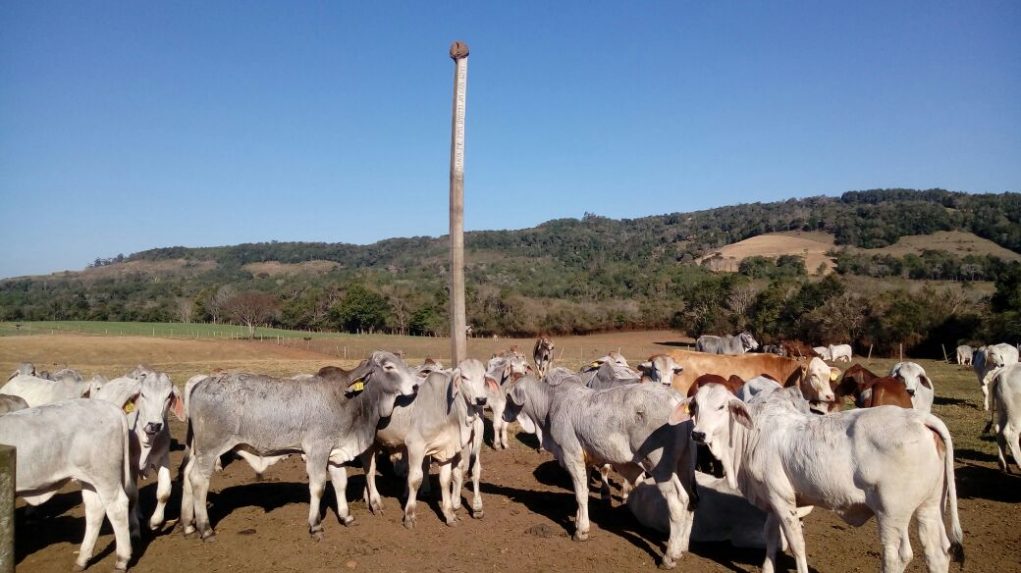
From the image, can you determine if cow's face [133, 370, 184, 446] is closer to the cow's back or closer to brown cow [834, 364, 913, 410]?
the cow's back

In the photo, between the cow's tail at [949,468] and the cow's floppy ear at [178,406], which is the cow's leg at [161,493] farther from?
the cow's tail at [949,468]

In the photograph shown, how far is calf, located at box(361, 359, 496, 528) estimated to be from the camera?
9562mm

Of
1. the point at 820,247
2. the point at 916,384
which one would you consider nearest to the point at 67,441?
the point at 916,384

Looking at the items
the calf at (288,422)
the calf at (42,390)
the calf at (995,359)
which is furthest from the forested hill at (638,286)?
the calf at (42,390)

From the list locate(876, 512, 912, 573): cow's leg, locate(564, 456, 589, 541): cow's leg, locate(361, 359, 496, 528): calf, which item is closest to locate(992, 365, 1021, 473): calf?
locate(876, 512, 912, 573): cow's leg

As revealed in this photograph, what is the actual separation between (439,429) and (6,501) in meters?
6.89

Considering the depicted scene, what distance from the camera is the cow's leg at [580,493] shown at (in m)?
8.80

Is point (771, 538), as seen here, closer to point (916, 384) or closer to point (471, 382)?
point (471, 382)

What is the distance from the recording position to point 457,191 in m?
13.3

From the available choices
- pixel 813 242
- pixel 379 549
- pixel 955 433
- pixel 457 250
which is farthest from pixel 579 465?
pixel 813 242

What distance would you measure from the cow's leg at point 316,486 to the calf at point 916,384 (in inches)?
409

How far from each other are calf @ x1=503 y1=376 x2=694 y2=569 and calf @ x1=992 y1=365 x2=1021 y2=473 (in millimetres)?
6911

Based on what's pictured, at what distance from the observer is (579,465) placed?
9.05 meters

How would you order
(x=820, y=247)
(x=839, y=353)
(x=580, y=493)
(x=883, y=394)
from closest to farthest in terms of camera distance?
(x=580, y=493)
(x=883, y=394)
(x=839, y=353)
(x=820, y=247)
